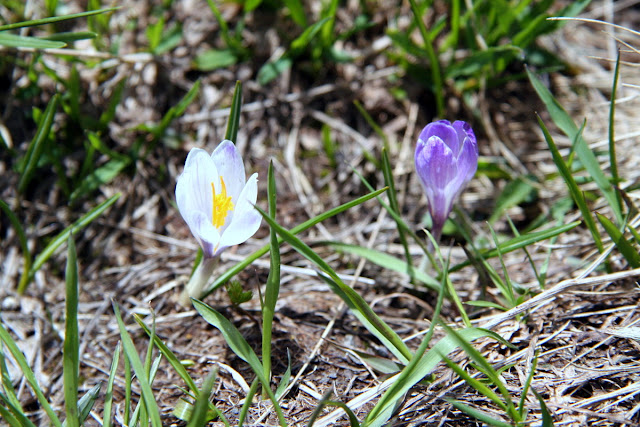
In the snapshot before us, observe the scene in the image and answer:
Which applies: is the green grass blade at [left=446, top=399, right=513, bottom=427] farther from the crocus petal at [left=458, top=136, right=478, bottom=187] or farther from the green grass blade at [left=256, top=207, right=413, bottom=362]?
the crocus petal at [left=458, top=136, right=478, bottom=187]

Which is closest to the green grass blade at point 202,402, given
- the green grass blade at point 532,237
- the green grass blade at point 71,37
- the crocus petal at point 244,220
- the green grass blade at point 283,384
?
the green grass blade at point 283,384

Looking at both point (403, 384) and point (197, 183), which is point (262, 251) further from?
point (403, 384)

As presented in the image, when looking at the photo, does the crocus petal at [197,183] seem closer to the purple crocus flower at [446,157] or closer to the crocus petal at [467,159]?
the purple crocus flower at [446,157]

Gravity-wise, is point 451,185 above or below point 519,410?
above

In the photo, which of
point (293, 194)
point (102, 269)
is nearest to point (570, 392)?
point (293, 194)

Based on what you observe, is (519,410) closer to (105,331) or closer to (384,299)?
(384,299)

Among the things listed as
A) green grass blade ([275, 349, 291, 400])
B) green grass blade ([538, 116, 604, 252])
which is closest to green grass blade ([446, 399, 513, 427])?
green grass blade ([275, 349, 291, 400])
